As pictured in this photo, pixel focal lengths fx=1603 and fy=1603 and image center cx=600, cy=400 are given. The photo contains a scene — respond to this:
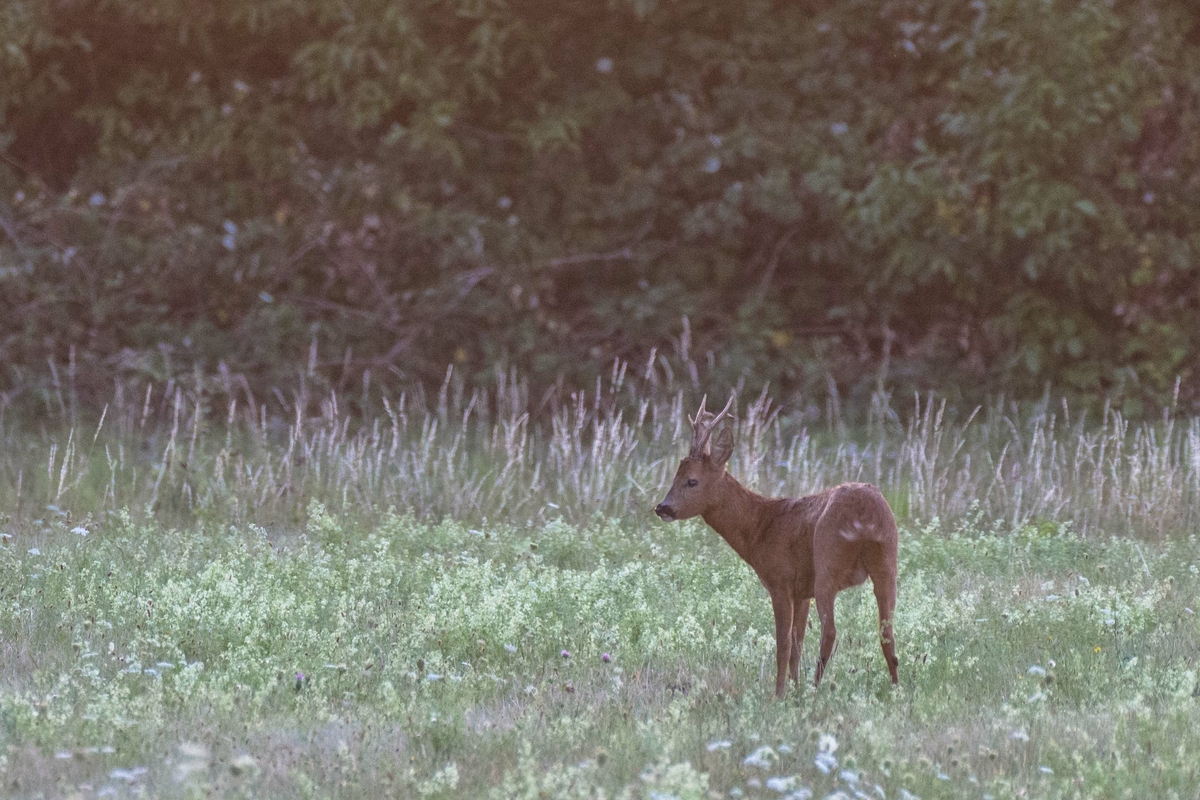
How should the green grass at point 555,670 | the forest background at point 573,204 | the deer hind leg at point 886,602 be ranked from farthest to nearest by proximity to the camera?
the forest background at point 573,204 < the deer hind leg at point 886,602 < the green grass at point 555,670

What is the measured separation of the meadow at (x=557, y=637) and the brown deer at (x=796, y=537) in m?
0.28

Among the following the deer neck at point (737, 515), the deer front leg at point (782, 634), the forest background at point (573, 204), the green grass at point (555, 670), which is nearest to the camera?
the green grass at point (555, 670)

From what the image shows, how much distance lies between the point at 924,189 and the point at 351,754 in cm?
1004

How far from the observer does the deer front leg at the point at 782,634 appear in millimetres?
5852

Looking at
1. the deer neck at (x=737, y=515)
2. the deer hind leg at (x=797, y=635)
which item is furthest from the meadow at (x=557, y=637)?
the deer neck at (x=737, y=515)

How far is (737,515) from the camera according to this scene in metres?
6.11

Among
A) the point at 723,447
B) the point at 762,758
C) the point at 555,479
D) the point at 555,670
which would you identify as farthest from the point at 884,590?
the point at 555,479

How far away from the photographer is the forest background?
1441cm

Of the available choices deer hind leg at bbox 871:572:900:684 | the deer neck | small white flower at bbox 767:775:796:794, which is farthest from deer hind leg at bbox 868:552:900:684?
small white flower at bbox 767:775:796:794

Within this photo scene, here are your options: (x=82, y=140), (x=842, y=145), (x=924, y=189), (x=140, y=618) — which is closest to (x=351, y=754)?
(x=140, y=618)

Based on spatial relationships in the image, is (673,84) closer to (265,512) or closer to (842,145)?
(842,145)

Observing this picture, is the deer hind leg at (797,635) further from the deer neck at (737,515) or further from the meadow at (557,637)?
the deer neck at (737,515)

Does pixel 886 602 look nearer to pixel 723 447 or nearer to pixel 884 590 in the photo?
pixel 884 590

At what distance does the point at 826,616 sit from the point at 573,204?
434 inches
